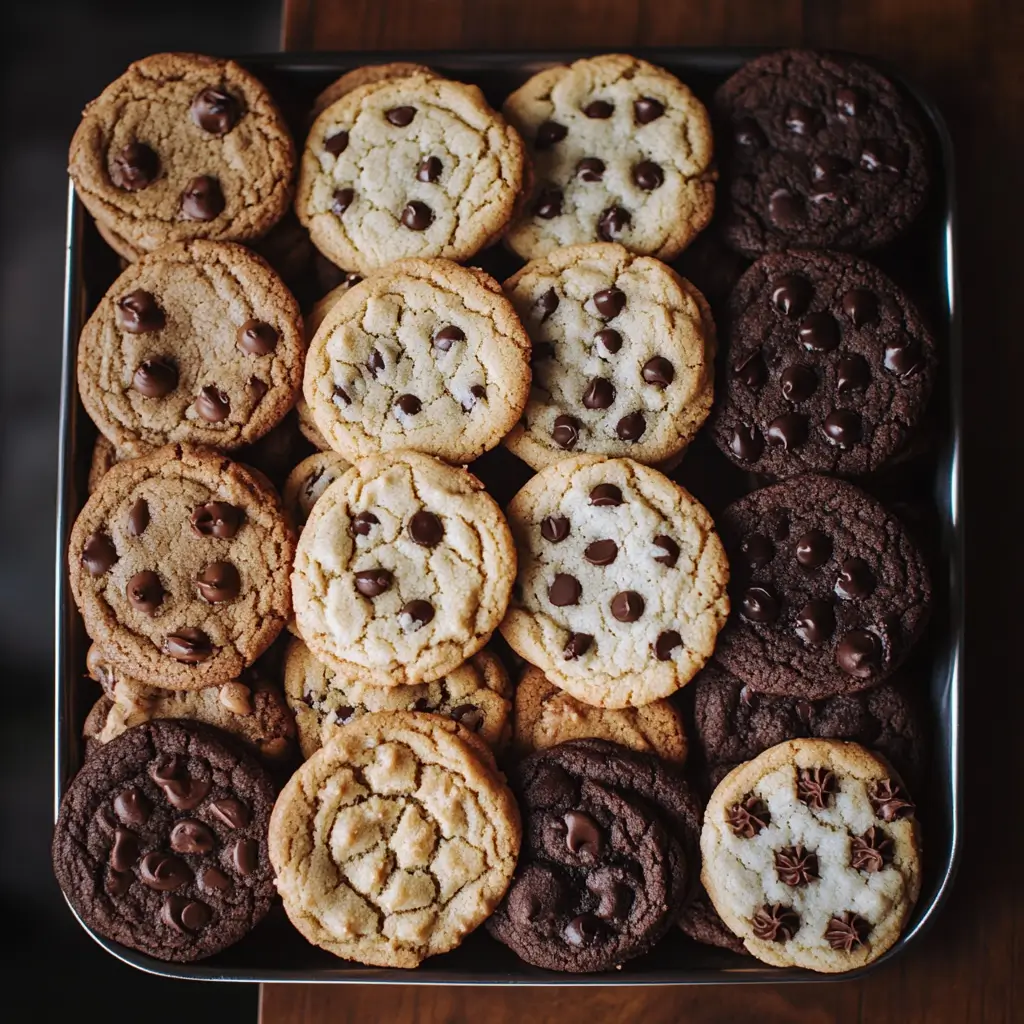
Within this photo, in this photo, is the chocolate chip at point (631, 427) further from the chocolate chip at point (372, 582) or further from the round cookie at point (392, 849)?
the round cookie at point (392, 849)

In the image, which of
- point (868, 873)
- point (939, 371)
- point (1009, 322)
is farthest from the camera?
point (1009, 322)

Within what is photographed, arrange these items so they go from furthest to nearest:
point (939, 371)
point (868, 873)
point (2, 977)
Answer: point (2, 977) → point (939, 371) → point (868, 873)

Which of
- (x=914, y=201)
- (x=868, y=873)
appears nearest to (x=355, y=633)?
(x=868, y=873)

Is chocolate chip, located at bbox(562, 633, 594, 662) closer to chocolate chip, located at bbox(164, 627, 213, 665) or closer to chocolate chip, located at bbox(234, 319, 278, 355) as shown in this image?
chocolate chip, located at bbox(164, 627, 213, 665)

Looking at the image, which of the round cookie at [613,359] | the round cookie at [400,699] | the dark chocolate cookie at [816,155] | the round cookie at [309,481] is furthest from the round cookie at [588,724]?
the dark chocolate cookie at [816,155]

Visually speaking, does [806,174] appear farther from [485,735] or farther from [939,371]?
[485,735]

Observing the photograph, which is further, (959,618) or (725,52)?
(725,52)

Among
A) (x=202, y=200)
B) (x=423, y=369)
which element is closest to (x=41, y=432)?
(x=202, y=200)

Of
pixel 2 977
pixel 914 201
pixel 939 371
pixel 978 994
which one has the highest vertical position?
pixel 914 201
